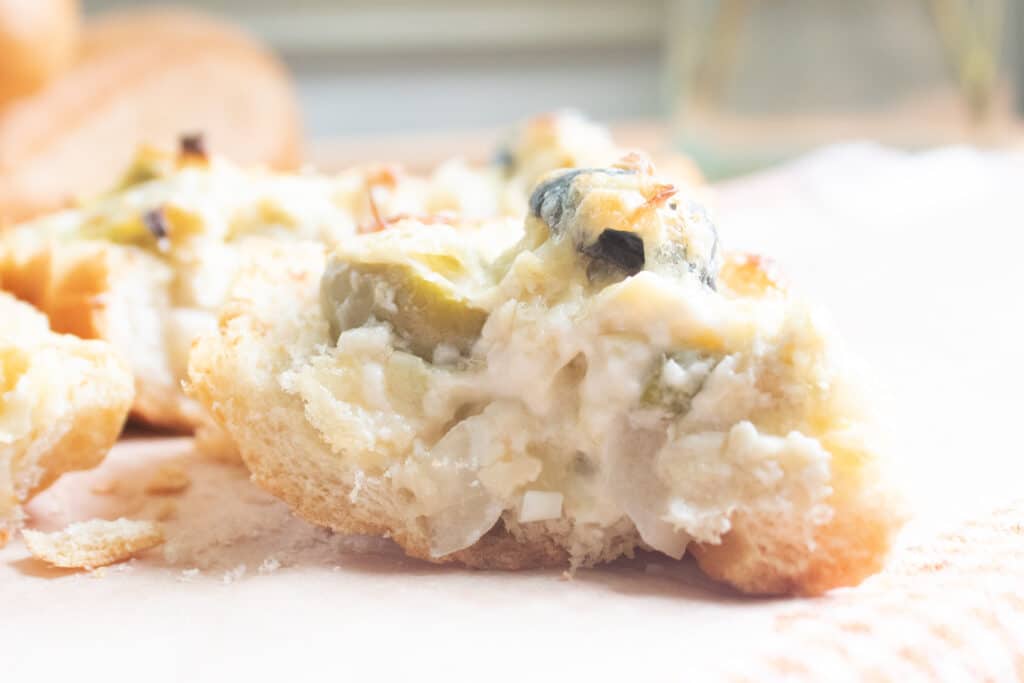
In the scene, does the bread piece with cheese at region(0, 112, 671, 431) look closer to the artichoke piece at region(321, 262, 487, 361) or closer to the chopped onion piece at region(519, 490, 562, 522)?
the artichoke piece at region(321, 262, 487, 361)

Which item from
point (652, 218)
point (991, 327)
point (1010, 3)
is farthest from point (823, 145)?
point (652, 218)

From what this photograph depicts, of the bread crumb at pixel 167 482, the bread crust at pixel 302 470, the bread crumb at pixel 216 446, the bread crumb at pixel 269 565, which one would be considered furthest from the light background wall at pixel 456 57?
the bread crumb at pixel 269 565

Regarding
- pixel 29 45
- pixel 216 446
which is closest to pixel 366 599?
pixel 216 446

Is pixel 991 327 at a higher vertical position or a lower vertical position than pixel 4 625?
higher

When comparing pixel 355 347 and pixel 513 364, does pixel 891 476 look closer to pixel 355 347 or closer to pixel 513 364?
pixel 513 364

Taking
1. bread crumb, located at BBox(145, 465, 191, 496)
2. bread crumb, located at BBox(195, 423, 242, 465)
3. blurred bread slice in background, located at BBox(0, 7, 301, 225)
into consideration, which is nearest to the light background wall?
blurred bread slice in background, located at BBox(0, 7, 301, 225)

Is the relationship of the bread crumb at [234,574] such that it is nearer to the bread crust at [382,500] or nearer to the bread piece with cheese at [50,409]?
the bread crust at [382,500]
